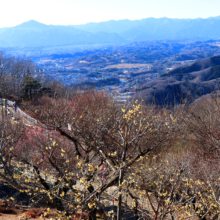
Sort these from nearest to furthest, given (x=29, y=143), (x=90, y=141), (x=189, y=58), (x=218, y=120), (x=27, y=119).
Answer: (x=90, y=141)
(x=218, y=120)
(x=29, y=143)
(x=27, y=119)
(x=189, y=58)

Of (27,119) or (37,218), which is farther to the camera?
(27,119)

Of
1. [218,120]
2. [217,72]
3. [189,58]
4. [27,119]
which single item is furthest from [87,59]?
[218,120]

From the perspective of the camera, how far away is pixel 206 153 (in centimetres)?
1289

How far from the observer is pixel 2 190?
1211 cm

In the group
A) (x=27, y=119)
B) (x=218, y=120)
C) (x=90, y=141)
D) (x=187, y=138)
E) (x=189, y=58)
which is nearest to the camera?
(x=90, y=141)

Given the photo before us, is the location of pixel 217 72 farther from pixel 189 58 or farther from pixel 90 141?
pixel 189 58

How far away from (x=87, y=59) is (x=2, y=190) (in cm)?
16964

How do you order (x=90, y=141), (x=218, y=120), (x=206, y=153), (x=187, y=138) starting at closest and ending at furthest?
1. (x=90, y=141)
2. (x=218, y=120)
3. (x=206, y=153)
4. (x=187, y=138)

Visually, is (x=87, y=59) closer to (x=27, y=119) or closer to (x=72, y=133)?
(x=27, y=119)

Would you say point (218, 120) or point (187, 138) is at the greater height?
point (218, 120)

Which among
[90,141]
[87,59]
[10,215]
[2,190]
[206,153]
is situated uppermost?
[87,59]

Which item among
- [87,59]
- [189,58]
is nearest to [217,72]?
[189,58]

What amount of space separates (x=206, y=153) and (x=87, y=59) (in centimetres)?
16959

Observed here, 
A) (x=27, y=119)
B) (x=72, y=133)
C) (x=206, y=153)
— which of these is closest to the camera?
(x=72, y=133)
